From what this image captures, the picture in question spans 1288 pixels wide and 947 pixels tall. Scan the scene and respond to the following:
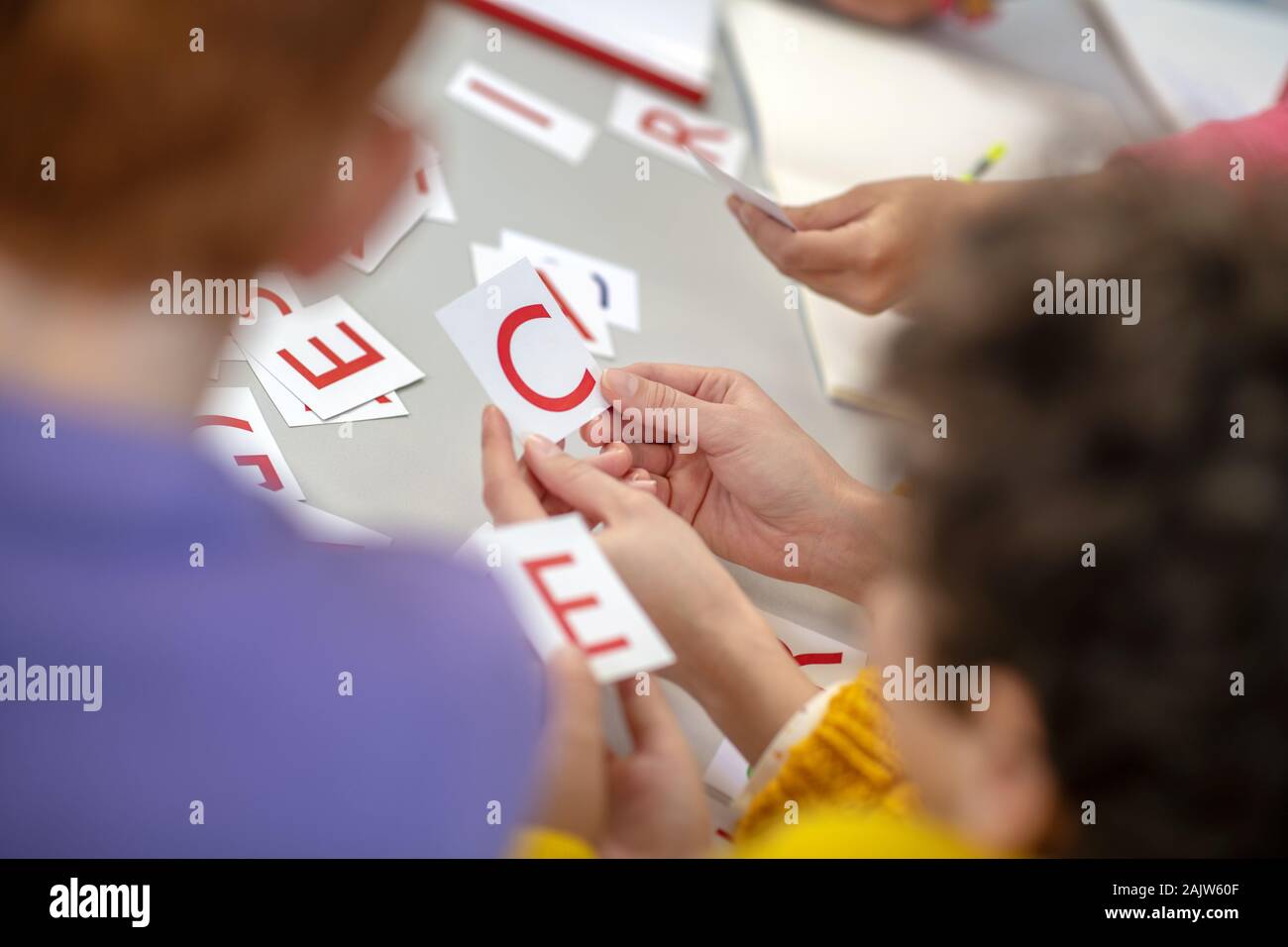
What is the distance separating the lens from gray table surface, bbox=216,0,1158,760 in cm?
103

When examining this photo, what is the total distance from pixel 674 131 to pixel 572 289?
40 cm

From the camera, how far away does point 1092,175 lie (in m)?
0.61

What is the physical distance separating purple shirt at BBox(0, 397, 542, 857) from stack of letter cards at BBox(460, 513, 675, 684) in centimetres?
12

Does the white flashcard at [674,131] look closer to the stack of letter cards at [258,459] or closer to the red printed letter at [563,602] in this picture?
the stack of letter cards at [258,459]


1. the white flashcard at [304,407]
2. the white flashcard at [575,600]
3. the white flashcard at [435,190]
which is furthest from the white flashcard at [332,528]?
the white flashcard at [435,190]

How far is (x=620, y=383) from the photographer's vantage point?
1.01 meters

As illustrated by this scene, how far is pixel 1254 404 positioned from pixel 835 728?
15.2 inches

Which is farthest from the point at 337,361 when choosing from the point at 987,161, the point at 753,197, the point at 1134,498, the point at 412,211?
the point at 987,161

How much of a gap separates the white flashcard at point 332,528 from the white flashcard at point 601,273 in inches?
15.9

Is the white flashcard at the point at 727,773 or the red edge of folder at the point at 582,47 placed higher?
the red edge of folder at the point at 582,47

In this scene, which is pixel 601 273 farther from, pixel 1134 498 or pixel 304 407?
pixel 1134 498

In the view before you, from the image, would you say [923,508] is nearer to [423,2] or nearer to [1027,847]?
[1027,847]

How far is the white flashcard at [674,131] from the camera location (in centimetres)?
148
